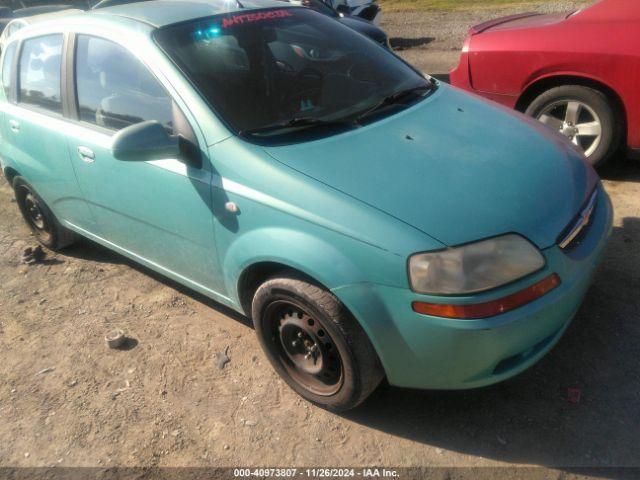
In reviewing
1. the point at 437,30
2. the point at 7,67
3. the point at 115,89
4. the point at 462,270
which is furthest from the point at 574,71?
the point at 437,30

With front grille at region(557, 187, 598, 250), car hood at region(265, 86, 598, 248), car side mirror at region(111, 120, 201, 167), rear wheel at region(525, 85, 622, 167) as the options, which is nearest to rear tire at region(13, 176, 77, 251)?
car side mirror at region(111, 120, 201, 167)

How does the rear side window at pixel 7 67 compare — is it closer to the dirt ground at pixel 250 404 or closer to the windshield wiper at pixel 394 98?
the dirt ground at pixel 250 404

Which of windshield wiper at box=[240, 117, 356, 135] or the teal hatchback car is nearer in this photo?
the teal hatchback car

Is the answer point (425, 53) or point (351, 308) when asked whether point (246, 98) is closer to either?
point (351, 308)

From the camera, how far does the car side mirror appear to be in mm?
2510

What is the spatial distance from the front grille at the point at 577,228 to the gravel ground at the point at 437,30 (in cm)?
579

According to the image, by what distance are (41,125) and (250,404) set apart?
7.27 ft

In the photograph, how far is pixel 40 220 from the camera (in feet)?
14.3

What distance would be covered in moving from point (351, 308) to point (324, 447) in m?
0.71

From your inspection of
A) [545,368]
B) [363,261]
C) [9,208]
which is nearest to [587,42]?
[545,368]

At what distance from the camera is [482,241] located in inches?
82.8

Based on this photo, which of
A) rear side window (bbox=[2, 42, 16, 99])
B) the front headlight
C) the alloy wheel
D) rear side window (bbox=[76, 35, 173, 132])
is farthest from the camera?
the alloy wheel

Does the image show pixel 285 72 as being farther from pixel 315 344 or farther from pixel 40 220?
pixel 40 220

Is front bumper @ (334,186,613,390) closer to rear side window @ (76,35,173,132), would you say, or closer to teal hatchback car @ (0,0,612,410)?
teal hatchback car @ (0,0,612,410)
